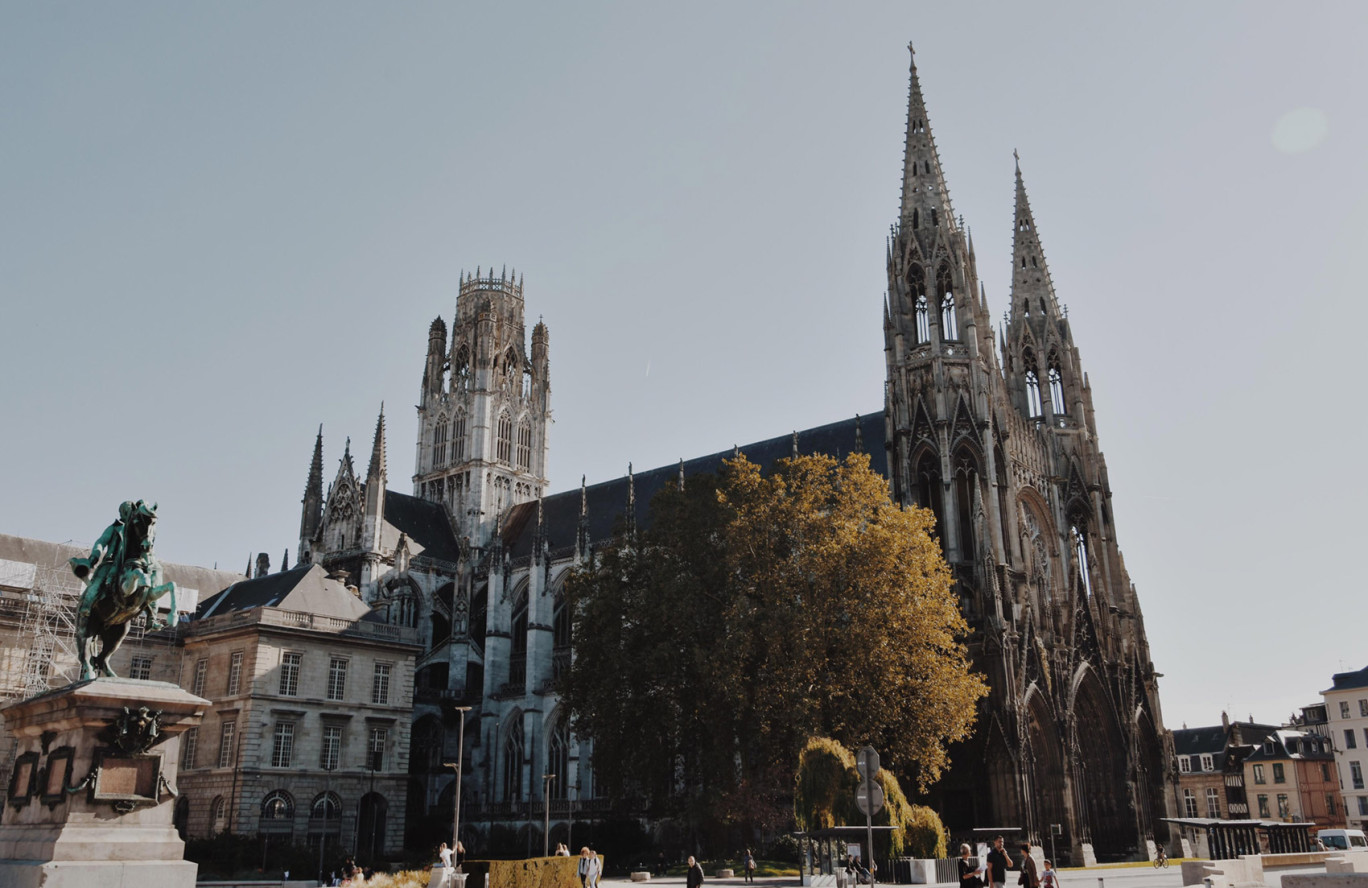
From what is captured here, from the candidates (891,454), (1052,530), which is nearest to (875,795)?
(891,454)

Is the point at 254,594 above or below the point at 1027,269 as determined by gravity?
below

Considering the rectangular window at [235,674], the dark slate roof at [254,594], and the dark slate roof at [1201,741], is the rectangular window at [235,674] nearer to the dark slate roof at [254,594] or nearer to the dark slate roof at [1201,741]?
the dark slate roof at [254,594]

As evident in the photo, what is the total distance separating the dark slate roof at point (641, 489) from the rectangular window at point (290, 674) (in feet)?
46.8

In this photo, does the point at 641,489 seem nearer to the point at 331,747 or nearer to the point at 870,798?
the point at 331,747

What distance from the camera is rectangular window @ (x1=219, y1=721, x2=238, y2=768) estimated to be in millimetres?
39969

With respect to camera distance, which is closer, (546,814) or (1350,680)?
(546,814)

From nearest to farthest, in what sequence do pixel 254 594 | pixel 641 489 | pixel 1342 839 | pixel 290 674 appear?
pixel 1342 839
pixel 290 674
pixel 254 594
pixel 641 489

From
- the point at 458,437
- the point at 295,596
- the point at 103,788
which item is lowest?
the point at 103,788

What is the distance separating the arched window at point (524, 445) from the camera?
241 ft

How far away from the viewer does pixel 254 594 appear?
4641 centimetres

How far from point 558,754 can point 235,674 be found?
53.7 feet

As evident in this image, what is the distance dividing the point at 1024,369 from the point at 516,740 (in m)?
30.3

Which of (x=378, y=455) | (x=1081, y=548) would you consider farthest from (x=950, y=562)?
(x=378, y=455)

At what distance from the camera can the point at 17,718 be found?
13664mm
